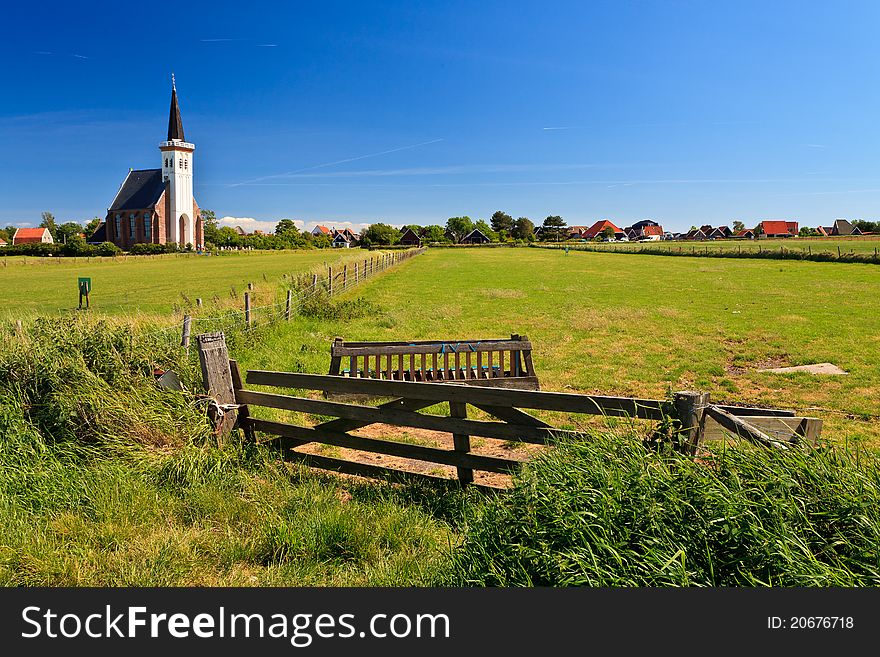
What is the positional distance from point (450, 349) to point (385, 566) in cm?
502

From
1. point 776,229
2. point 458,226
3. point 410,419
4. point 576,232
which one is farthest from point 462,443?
point 576,232

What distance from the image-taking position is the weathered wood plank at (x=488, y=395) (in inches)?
180

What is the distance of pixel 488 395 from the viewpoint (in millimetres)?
5109

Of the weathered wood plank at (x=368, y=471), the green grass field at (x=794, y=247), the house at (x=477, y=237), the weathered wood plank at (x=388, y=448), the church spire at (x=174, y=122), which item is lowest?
the weathered wood plank at (x=368, y=471)

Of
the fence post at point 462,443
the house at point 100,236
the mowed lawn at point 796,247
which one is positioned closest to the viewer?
the fence post at point 462,443

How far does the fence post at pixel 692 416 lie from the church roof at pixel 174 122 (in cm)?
15185

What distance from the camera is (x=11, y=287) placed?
3975cm

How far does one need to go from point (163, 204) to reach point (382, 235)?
171 ft

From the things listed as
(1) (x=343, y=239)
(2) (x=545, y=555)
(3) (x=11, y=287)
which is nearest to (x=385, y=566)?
(2) (x=545, y=555)

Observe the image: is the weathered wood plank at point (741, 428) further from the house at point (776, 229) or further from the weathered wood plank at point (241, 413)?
the house at point (776, 229)

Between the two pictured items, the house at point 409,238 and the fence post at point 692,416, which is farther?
A: the house at point 409,238

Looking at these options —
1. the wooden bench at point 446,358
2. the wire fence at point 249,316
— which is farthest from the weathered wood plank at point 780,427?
the wire fence at point 249,316

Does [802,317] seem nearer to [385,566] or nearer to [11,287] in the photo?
[385,566]

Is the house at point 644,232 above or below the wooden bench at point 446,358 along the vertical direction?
above
